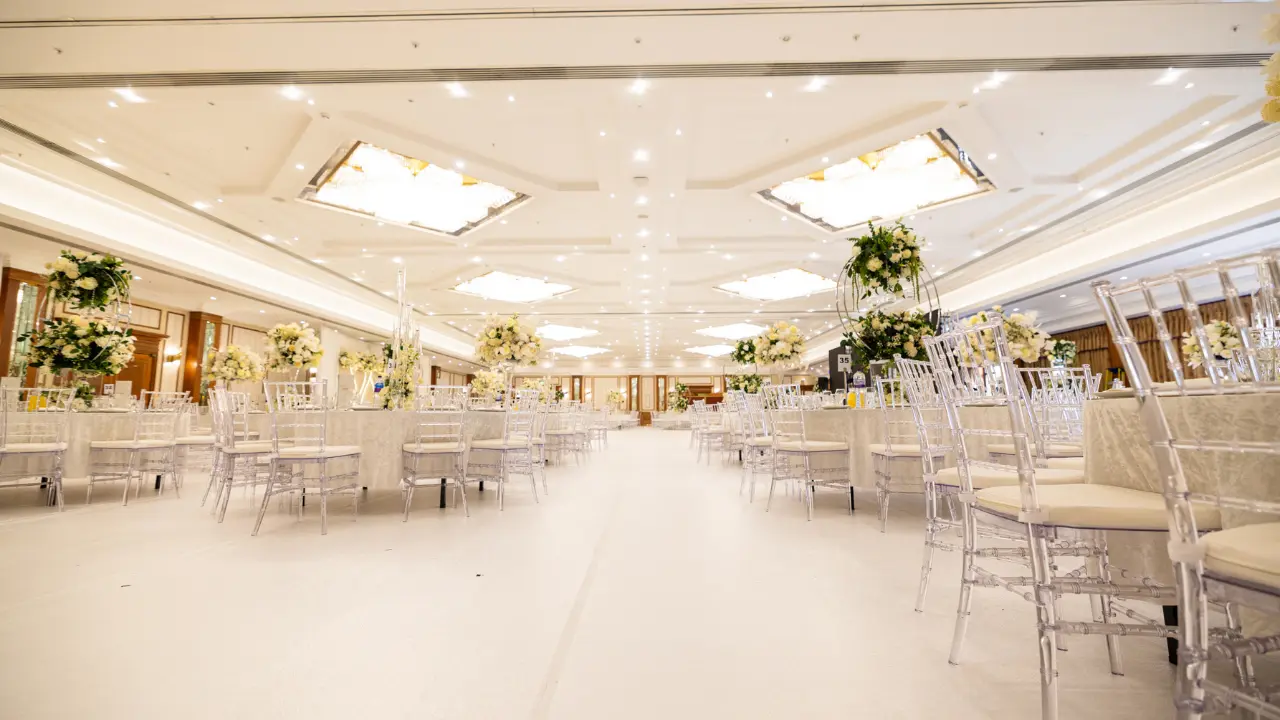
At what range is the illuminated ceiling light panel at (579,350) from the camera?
85.8ft

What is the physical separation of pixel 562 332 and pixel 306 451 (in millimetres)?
17675

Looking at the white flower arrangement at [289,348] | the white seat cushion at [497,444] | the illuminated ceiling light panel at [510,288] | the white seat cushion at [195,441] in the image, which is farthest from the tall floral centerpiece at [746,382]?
the white seat cushion at [195,441]

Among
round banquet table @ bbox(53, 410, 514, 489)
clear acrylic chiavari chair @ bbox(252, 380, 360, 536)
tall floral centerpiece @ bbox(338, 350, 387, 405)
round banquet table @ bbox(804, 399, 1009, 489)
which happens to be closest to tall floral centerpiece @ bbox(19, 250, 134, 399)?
tall floral centerpiece @ bbox(338, 350, 387, 405)

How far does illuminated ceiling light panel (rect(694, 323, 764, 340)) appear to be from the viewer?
2022 cm

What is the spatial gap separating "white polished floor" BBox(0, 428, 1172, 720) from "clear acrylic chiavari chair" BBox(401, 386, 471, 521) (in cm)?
71

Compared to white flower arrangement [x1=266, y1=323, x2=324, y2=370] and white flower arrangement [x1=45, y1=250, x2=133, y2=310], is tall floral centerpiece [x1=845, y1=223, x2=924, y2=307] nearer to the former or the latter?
white flower arrangement [x1=45, y1=250, x2=133, y2=310]

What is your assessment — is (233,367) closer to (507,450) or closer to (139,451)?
(139,451)

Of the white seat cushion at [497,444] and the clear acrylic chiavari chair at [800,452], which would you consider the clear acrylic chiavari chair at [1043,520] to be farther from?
the white seat cushion at [497,444]

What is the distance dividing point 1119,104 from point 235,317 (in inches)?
721

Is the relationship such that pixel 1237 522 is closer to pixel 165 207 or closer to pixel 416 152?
pixel 416 152

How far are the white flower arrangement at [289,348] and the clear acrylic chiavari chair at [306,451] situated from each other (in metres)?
3.46

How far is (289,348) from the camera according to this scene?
295 inches

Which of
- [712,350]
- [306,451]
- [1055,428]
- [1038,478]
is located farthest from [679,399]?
[1038,478]

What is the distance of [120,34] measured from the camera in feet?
15.0
